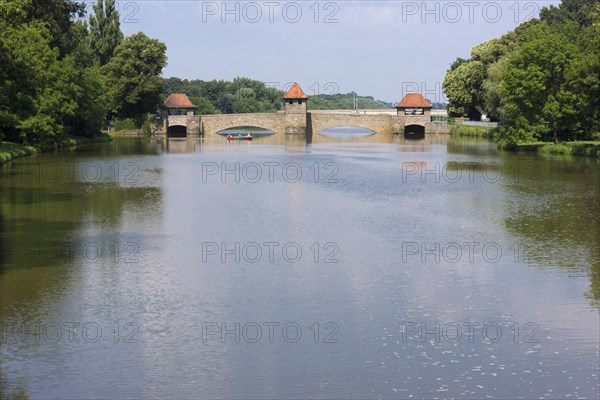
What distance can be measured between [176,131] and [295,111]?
19.0 metres

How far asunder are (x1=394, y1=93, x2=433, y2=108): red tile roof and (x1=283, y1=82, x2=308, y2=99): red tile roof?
17.4 metres

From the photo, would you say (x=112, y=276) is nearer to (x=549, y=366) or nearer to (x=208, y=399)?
(x=208, y=399)

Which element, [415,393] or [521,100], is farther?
[521,100]

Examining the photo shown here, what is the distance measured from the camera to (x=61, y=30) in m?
79.4

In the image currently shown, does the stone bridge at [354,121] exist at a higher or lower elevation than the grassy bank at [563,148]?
higher

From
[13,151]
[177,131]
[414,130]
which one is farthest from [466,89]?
[13,151]

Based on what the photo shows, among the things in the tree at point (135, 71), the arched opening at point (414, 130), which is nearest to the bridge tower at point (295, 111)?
the arched opening at point (414, 130)

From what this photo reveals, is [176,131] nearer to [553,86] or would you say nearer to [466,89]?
[466,89]

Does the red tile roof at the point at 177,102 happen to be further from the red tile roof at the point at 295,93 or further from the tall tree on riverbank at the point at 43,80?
the tall tree on riverbank at the point at 43,80

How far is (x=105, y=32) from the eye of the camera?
12388 centimetres

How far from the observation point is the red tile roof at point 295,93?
415 feet

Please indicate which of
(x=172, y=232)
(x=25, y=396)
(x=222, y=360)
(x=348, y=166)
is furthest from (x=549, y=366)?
(x=348, y=166)

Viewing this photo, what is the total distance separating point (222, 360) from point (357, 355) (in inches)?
106

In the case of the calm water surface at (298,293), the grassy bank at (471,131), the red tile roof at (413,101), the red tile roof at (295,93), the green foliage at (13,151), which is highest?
the red tile roof at (295,93)
